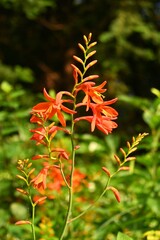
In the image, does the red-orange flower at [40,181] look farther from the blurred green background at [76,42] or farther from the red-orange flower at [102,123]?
the blurred green background at [76,42]

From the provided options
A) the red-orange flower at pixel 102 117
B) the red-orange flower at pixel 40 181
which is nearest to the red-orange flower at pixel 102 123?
the red-orange flower at pixel 102 117

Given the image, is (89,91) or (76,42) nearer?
(89,91)

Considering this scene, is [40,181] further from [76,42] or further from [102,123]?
[76,42]

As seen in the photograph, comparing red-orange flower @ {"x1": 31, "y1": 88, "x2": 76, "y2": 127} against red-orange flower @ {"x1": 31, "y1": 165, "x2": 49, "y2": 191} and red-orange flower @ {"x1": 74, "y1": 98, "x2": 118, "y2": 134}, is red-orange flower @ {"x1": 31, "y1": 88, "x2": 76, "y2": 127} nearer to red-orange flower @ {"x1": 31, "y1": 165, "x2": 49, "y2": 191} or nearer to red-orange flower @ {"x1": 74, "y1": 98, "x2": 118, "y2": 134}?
red-orange flower @ {"x1": 74, "y1": 98, "x2": 118, "y2": 134}

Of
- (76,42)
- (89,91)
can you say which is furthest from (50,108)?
(76,42)

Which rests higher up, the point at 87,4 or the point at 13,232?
the point at 87,4

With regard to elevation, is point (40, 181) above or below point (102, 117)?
below

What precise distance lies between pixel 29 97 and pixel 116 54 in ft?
5.44

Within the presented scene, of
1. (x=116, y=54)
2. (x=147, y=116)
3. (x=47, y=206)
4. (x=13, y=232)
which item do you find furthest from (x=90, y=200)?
(x=116, y=54)

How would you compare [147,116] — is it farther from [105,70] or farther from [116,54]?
[105,70]

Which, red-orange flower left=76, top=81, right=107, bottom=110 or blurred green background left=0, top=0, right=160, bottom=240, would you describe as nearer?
red-orange flower left=76, top=81, right=107, bottom=110

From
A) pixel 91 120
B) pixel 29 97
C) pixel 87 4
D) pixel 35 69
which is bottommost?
pixel 91 120

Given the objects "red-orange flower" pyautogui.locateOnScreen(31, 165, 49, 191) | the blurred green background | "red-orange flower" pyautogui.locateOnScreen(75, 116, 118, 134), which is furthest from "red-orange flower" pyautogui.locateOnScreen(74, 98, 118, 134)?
the blurred green background

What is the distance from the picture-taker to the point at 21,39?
28.3 ft
